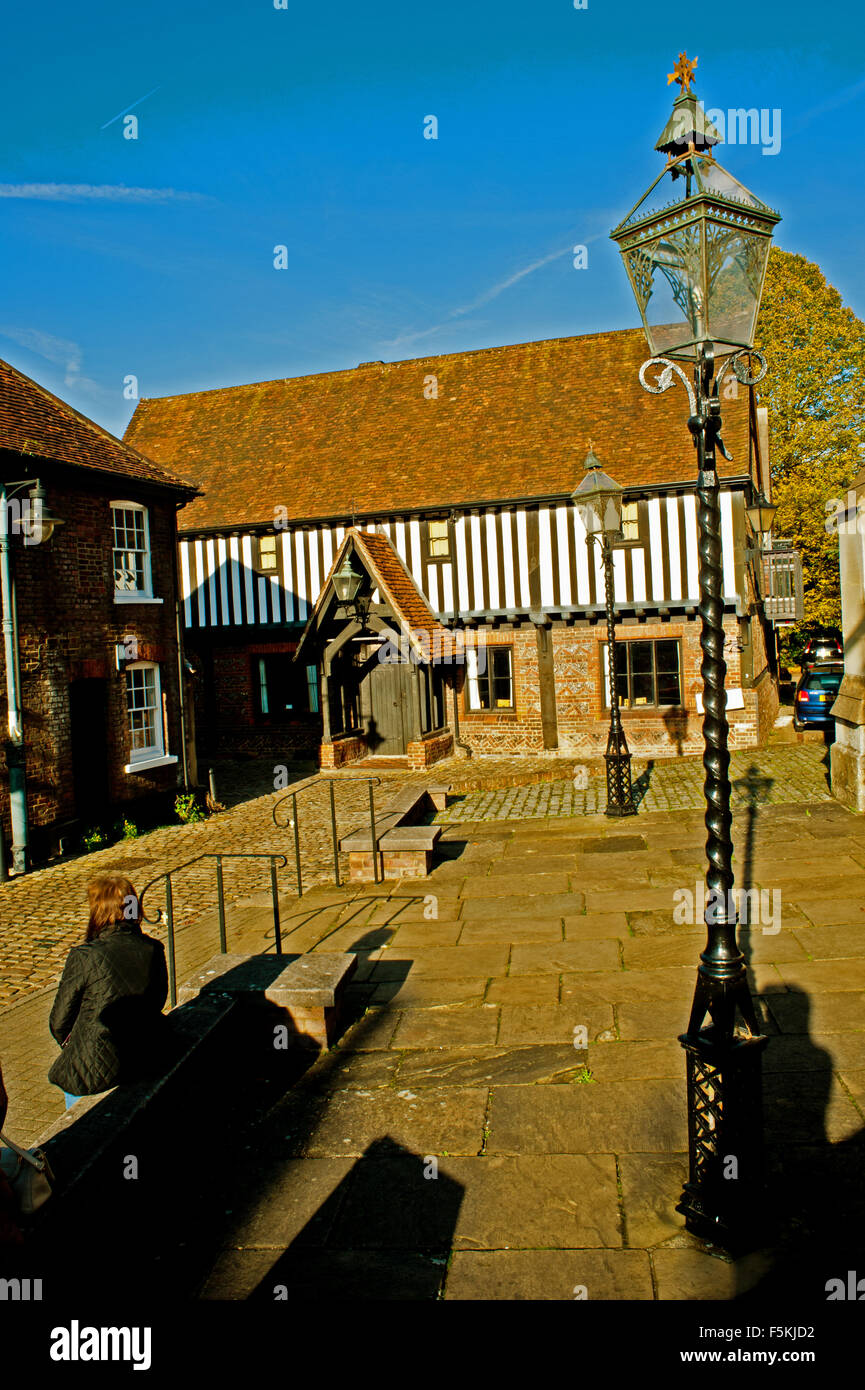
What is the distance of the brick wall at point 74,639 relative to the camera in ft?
43.0

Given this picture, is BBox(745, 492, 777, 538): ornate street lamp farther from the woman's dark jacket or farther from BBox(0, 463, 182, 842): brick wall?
the woman's dark jacket

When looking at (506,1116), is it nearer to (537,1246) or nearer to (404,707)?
(537,1246)

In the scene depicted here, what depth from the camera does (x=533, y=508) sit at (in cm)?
2025

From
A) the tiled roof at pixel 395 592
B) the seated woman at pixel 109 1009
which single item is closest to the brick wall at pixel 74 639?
the tiled roof at pixel 395 592

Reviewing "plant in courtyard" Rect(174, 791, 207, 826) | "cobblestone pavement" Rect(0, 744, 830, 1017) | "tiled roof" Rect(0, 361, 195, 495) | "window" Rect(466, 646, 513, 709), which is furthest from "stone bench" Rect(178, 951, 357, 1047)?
"window" Rect(466, 646, 513, 709)

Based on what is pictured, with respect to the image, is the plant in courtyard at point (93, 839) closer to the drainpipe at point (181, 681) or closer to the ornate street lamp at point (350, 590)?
the drainpipe at point (181, 681)

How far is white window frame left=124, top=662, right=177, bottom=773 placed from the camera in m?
15.4

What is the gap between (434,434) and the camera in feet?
75.5

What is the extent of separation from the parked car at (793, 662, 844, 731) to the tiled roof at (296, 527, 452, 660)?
27.1ft

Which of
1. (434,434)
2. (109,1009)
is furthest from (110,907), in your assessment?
(434,434)

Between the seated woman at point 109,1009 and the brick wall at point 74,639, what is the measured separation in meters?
8.51

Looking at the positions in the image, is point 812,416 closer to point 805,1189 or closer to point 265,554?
point 265,554

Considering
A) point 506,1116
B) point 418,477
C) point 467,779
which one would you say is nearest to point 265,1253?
point 506,1116

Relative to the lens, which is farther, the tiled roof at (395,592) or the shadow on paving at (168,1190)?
the tiled roof at (395,592)
